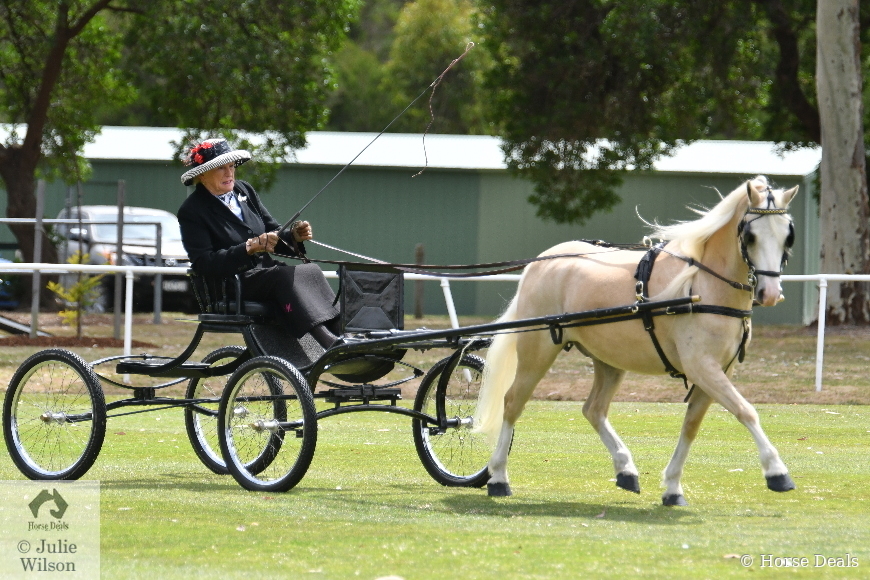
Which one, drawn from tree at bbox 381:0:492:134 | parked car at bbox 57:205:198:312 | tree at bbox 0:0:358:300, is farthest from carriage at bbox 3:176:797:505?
tree at bbox 381:0:492:134

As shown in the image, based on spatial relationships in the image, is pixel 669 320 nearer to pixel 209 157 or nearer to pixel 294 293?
pixel 294 293

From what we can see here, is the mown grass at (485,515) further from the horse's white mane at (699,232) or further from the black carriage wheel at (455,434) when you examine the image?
the horse's white mane at (699,232)

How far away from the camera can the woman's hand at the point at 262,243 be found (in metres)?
7.35

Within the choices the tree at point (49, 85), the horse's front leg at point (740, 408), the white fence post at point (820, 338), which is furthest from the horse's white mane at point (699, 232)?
the tree at point (49, 85)

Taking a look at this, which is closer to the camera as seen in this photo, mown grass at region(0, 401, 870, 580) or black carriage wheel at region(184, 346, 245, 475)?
mown grass at region(0, 401, 870, 580)

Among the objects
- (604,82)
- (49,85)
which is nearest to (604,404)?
(604,82)

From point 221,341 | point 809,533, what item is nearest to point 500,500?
point 809,533

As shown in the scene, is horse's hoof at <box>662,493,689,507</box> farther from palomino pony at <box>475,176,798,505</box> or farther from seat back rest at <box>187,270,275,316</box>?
seat back rest at <box>187,270,275,316</box>

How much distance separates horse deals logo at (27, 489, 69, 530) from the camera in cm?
610

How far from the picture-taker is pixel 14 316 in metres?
23.8

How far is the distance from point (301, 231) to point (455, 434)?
5.31 ft

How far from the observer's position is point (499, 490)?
734cm

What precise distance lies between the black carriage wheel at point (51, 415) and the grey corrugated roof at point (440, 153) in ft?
65.1

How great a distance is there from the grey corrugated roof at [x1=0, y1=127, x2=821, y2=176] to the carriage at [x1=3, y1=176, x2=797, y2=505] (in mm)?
19857
